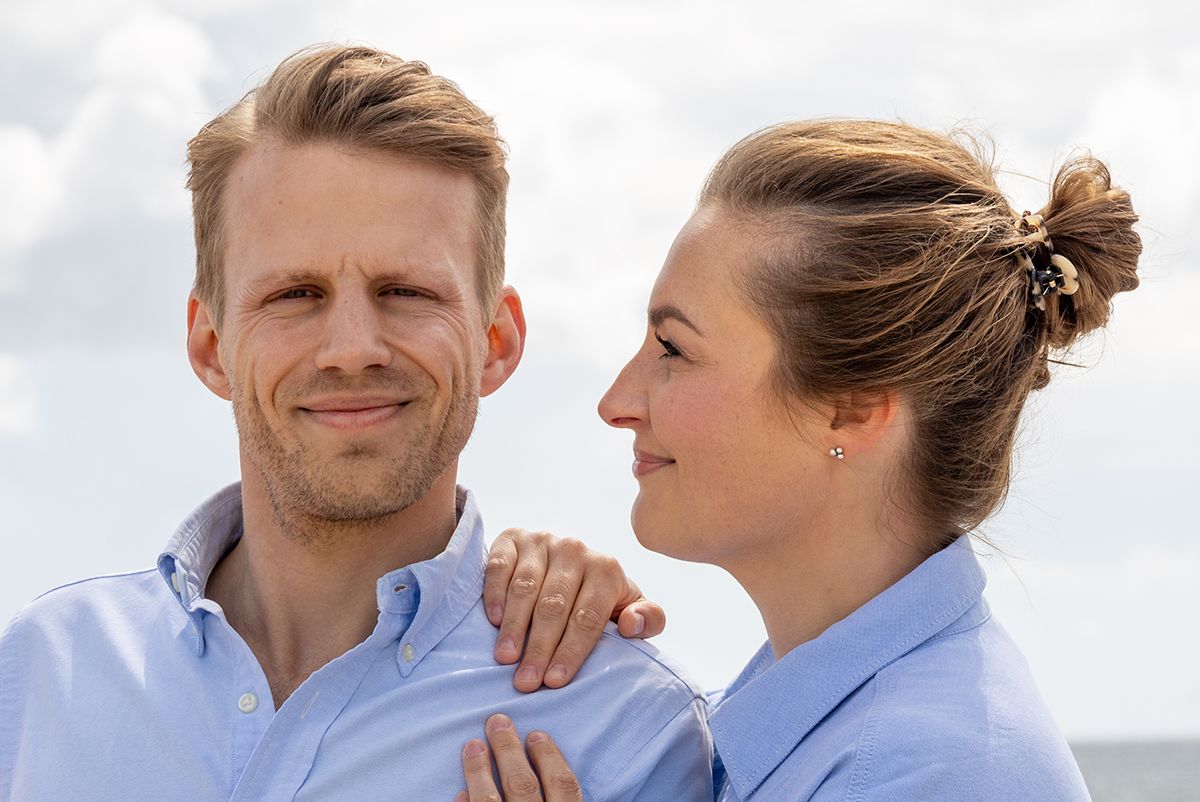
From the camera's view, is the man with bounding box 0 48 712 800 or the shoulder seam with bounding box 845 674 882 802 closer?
the shoulder seam with bounding box 845 674 882 802

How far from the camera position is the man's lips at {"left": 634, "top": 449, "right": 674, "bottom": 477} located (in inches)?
128

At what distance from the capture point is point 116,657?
321 centimetres

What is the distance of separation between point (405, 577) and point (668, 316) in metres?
0.77

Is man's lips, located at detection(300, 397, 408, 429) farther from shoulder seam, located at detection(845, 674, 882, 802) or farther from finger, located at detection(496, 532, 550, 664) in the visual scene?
shoulder seam, located at detection(845, 674, 882, 802)

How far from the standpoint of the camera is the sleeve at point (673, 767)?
299 cm

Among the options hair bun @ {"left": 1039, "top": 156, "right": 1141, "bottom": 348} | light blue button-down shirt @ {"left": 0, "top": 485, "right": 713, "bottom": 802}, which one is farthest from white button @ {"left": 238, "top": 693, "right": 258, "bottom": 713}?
hair bun @ {"left": 1039, "top": 156, "right": 1141, "bottom": 348}

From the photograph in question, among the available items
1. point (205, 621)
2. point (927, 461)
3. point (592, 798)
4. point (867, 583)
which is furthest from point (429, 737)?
point (927, 461)

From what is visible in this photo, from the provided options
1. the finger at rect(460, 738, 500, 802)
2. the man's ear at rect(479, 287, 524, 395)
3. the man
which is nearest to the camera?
the finger at rect(460, 738, 500, 802)

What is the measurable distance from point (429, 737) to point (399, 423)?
2.12ft

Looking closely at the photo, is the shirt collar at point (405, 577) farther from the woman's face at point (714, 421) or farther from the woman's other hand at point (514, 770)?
the woman's face at point (714, 421)

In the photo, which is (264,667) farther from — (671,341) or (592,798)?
(671,341)

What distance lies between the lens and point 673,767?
311cm

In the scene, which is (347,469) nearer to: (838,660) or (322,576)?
(322,576)

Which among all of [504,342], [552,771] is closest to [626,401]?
[504,342]
